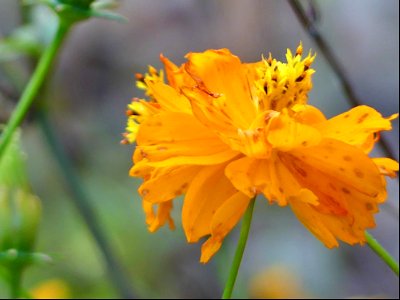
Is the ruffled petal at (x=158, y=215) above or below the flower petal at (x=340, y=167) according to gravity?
above

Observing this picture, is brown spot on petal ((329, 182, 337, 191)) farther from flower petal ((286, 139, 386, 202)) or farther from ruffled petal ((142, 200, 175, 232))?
ruffled petal ((142, 200, 175, 232))

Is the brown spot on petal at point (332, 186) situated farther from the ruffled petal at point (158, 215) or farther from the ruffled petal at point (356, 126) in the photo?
the ruffled petal at point (158, 215)

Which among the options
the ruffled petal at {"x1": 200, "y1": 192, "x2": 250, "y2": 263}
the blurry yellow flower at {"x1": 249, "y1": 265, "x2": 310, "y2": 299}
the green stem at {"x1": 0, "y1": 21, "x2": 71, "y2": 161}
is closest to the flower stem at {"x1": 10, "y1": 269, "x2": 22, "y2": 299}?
the green stem at {"x1": 0, "y1": 21, "x2": 71, "y2": 161}

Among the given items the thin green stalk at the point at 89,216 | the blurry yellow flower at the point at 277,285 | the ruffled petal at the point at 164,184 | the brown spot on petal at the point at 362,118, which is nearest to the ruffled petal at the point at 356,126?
the brown spot on petal at the point at 362,118

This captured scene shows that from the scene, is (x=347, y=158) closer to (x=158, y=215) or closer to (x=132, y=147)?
(x=158, y=215)

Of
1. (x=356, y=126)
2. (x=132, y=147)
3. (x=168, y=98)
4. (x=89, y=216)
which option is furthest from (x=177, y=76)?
(x=132, y=147)

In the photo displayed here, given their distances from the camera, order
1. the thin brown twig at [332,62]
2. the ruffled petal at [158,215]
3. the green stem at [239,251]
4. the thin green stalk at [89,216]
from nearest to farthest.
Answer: the green stem at [239,251] < the ruffled petal at [158,215] < the thin brown twig at [332,62] < the thin green stalk at [89,216]

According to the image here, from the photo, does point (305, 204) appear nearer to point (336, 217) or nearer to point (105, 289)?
point (336, 217)
